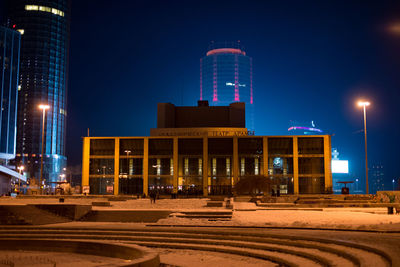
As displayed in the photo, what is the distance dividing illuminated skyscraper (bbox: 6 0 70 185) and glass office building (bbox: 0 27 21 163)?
86.1 feet

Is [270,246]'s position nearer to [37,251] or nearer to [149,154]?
[37,251]

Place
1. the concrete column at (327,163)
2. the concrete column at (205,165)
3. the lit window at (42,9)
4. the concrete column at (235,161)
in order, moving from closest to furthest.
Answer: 1. the concrete column at (327,163)
2. the concrete column at (235,161)
3. the concrete column at (205,165)
4. the lit window at (42,9)

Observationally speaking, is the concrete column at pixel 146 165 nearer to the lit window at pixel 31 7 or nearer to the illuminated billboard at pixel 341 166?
the illuminated billboard at pixel 341 166

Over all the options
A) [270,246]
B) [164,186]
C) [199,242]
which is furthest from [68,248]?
[164,186]

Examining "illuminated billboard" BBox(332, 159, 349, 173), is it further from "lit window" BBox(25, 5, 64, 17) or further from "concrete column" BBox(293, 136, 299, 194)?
"lit window" BBox(25, 5, 64, 17)

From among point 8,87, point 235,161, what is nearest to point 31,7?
point 8,87

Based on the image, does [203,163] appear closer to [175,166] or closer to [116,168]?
[175,166]

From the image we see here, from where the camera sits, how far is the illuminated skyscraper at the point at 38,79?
17088cm

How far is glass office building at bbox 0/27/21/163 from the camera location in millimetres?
135375

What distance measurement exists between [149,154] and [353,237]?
70325mm

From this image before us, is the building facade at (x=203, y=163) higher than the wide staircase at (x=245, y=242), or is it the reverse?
the building facade at (x=203, y=163)

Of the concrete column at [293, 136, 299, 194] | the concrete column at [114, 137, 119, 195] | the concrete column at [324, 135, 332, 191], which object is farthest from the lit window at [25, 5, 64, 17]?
the concrete column at [324, 135, 332, 191]

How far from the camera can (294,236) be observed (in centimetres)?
1728

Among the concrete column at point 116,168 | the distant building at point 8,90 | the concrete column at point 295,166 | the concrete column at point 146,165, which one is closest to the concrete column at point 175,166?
the concrete column at point 146,165
